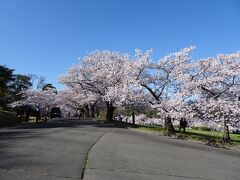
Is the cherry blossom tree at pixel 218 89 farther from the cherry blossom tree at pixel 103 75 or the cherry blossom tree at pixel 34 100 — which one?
the cherry blossom tree at pixel 34 100

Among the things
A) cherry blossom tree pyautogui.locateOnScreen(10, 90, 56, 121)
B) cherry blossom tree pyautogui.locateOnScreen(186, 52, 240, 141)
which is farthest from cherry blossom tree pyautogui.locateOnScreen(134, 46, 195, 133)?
cherry blossom tree pyautogui.locateOnScreen(10, 90, 56, 121)

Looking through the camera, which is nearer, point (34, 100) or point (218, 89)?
point (218, 89)

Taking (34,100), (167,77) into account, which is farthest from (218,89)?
(34,100)

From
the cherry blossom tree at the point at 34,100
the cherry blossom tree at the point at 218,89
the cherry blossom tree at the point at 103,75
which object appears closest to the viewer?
the cherry blossom tree at the point at 218,89

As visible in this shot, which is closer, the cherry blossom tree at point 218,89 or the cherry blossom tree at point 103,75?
the cherry blossom tree at point 218,89

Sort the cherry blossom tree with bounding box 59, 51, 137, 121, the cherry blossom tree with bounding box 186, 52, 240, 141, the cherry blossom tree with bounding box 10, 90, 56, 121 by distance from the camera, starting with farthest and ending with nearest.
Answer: the cherry blossom tree with bounding box 10, 90, 56, 121
the cherry blossom tree with bounding box 59, 51, 137, 121
the cherry blossom tree with bounding box 186, 52, 240, 141

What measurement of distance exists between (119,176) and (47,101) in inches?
1899

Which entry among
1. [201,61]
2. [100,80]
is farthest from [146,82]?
[100,80]

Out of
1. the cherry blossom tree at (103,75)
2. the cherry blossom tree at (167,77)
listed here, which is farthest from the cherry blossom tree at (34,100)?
the cherry blossom tree at (167,77)

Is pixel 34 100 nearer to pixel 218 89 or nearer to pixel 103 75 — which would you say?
pixel 103 75

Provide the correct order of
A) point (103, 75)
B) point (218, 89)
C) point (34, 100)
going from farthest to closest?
point (34, 100) < point (103, 75) < point (218, 89)

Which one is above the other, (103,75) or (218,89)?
(103,75)

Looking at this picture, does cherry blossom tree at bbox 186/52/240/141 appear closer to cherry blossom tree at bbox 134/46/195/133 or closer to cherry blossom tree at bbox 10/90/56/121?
cherry blossom tree at bbox 134/46/195/133

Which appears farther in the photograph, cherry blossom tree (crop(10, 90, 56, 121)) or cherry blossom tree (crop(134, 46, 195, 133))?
cherry blossom tree (crop(10, 90, 56, 121))
